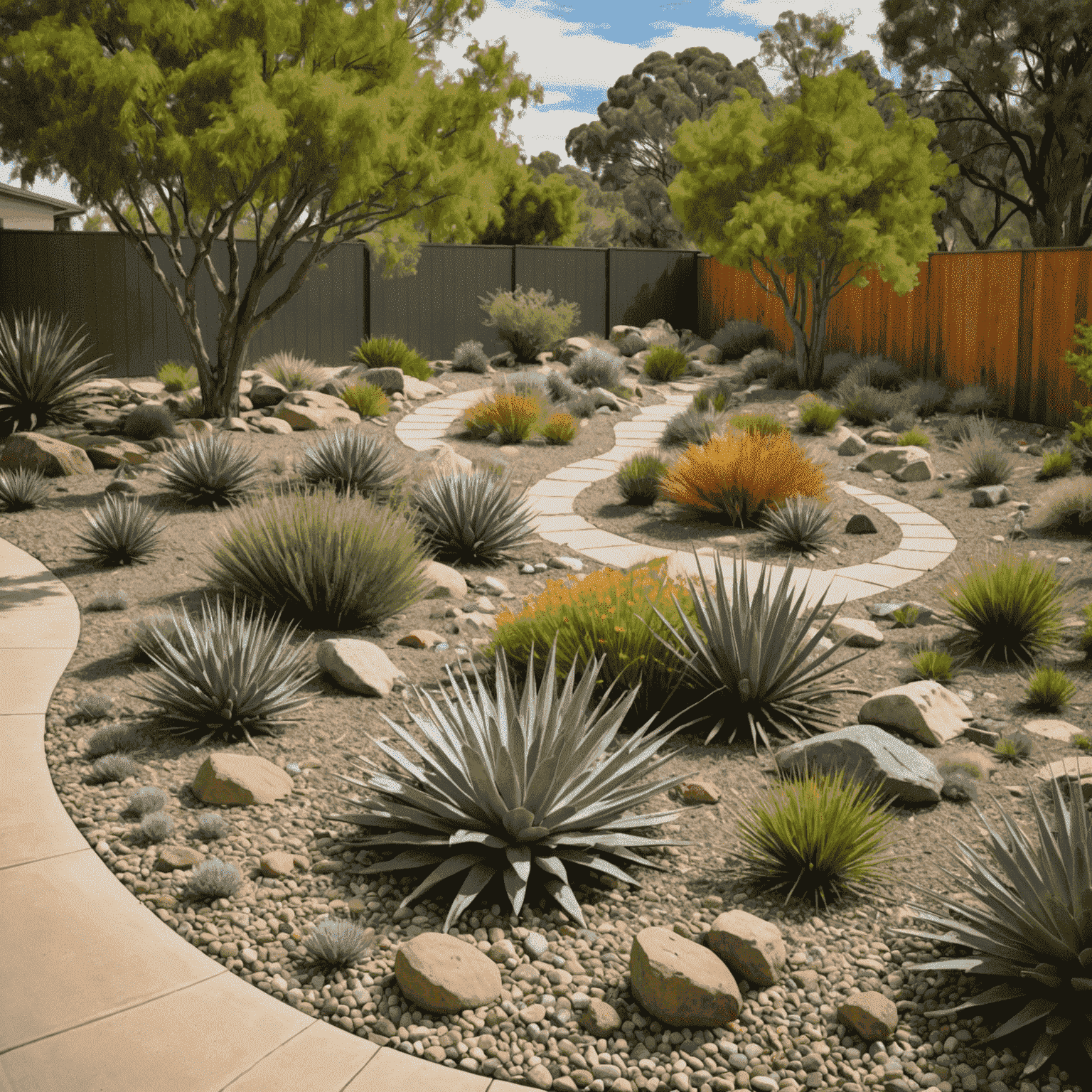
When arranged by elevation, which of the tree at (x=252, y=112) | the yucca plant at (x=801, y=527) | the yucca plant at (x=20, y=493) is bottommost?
the yucca plant at (x=801, y=527)

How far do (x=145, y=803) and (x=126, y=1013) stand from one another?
1353mm

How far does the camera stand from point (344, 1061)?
3.19m

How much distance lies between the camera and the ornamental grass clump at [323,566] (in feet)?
22.8

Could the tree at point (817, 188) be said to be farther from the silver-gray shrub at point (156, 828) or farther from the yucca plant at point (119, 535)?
the silver-gray shrub at point (156, 828)

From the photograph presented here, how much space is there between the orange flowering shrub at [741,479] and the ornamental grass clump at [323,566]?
3381mm

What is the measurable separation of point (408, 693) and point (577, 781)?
70.5 inches

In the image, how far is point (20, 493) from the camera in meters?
9.53

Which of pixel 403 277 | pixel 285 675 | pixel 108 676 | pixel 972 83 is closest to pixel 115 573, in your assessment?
pixel 108 676

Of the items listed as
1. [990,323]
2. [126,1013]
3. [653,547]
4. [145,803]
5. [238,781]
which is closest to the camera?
[126,1013]

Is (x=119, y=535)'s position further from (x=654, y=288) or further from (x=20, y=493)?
(x=654, y=288)

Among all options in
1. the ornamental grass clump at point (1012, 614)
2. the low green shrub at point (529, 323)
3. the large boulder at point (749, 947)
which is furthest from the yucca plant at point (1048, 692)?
the low green shrub at point (529, 323)

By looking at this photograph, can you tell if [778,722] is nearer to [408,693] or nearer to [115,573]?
[408,693]

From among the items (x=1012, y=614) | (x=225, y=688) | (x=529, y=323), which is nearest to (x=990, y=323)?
(x=529, y=323)

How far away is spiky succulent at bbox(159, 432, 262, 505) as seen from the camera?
9727 mm
